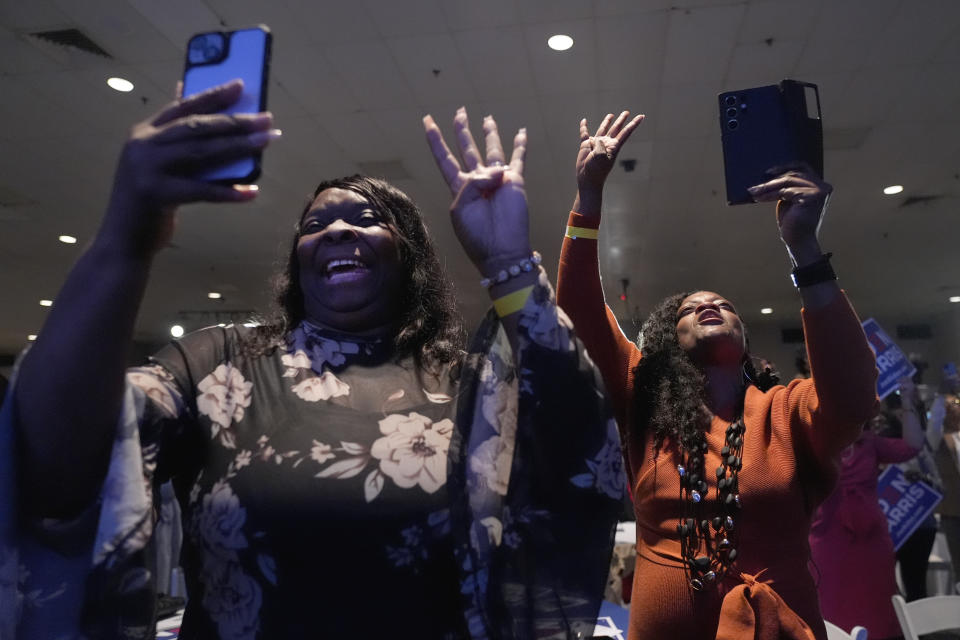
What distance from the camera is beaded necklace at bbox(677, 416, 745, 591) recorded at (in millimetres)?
1373

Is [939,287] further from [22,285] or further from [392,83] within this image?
[22,285]

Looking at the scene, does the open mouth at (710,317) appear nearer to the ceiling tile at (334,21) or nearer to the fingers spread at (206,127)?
the fingers spread at (206,127)

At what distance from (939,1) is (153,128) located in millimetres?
4502

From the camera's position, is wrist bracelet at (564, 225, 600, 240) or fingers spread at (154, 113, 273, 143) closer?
fingers spread at (154, 113, 273, 143)

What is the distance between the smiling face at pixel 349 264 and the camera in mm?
922

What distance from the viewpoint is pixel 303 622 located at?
0.74 m

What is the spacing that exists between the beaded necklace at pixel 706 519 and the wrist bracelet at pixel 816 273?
40 centimetres

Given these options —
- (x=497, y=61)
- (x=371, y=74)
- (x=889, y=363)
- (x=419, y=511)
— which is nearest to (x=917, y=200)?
(x=889, y=363)

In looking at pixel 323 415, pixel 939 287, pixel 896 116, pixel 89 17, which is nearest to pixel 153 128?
pixel 323 415

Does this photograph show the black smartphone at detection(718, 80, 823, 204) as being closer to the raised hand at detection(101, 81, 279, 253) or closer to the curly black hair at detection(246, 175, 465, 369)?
the curly black hair at detection(246, 175, 465, 369)

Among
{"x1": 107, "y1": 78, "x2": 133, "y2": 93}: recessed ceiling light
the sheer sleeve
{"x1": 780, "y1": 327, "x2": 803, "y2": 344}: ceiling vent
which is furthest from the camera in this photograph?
{"x1": 780, "y1": 327, "x2": 803, "y2": 344}: ceiling vent

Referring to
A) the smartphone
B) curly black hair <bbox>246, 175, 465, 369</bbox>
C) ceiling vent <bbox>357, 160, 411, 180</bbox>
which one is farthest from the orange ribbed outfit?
ceiling vent <bbox>357, 160, 411, 180</bbox>

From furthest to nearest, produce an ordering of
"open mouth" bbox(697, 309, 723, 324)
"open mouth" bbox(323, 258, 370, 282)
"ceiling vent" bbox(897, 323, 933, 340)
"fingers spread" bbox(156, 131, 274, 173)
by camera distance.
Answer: "ceiling vent" bbox(897, 323, 933, 340) < "open mouth" bbox(697, 309, 723, 324) < "open mouth" bbox(323, 258, 370, 282) < "fingers spread" bbox(156, 131, 274, 173)

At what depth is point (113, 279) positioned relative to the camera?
0.60 metres
